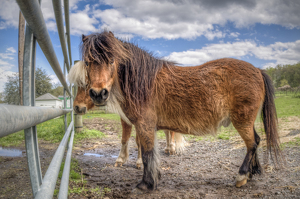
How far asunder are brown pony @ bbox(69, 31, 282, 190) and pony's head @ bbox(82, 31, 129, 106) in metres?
0.09

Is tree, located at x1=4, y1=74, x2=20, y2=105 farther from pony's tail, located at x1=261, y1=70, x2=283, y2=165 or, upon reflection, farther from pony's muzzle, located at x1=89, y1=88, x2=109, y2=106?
pony's tail, located at x1=261, y1=70, x2=283, y2=165

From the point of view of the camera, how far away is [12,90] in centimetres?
52

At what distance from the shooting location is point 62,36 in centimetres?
A: 183

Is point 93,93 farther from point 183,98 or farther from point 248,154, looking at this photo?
point 248,154

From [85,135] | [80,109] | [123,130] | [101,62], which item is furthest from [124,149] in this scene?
[85,135]

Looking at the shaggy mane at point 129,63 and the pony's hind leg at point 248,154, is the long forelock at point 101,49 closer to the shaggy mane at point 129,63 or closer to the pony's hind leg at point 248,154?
the shaggy mane at point 129,63

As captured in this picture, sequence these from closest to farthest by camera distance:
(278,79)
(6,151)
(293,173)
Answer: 1. (6,151)
2. (293,173)
3. (278,79)

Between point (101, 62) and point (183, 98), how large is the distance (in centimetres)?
120

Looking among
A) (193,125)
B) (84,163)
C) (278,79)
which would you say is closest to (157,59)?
(193,125)

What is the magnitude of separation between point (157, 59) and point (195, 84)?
2.42 ft

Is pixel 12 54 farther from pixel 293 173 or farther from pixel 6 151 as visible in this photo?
pixel 293 173

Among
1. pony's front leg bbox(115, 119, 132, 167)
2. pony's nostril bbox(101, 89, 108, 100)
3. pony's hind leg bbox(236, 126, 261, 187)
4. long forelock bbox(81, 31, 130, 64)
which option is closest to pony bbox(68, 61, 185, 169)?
pony's front leg bbox(115, 119, 132, 167)

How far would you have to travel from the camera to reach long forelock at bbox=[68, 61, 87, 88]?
8.96 feet

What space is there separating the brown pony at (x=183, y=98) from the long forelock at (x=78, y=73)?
42 centimetres
